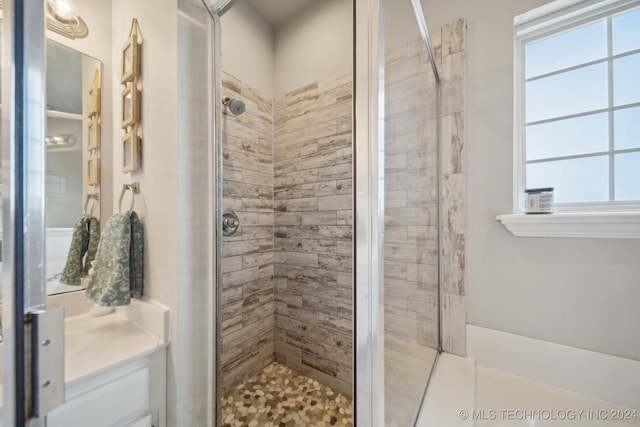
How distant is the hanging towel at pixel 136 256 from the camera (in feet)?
3.00

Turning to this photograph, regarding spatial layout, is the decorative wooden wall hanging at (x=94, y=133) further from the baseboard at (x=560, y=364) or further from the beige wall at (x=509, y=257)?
the baseboard at (x=560, y=364)

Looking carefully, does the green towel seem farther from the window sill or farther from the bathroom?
the window sill

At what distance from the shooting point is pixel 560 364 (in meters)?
1.04

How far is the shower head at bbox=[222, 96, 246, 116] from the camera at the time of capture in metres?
0.94

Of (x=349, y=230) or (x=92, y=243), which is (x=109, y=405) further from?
(x=349, y=230)

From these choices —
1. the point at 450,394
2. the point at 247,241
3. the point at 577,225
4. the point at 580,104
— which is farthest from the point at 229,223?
the point at 580,104

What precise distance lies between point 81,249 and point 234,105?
0.75 metres

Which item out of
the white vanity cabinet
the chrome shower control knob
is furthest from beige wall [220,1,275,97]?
the white vanity cabinet

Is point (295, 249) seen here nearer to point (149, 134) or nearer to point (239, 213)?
point (239, 213)

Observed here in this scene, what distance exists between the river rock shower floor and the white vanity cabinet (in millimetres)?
249

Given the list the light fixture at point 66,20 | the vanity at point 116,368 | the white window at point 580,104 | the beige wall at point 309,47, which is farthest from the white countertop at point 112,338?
the white window at point 580,104

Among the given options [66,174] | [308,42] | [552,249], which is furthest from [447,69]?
[66,174]

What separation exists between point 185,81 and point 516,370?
6.15ft

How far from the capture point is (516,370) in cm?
113
